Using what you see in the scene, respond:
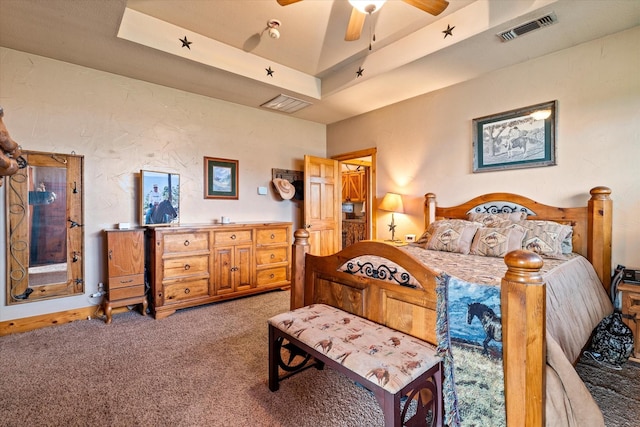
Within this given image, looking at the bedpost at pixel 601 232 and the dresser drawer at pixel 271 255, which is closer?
the bedpost at pixel 601 232

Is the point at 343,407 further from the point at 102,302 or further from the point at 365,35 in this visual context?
the point at 365,35

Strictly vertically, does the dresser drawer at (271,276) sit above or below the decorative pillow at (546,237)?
below

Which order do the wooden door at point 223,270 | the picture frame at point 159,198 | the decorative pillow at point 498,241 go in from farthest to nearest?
the wooden door at point 223,270
the picture frame at point 159,198
the decorative pillow at point 498,241

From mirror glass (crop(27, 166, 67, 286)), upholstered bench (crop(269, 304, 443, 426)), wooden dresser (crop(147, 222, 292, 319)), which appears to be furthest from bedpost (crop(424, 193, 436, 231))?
mirror glass (crop(27, 166, 67, 286))

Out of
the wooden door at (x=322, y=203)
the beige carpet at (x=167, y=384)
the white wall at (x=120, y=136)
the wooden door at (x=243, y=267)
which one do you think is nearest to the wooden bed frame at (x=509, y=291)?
the beige carpet at (x=167, y=384)

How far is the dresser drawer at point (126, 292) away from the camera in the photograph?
2.92 metres

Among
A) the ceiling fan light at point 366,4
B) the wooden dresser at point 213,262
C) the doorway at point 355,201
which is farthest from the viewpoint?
the doorway at point 355,201

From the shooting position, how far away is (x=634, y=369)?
2.00 meters

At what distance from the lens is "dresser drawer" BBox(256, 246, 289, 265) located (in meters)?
3.79

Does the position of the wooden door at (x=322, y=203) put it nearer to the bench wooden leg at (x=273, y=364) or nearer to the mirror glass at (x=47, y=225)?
the bench wooden leg at (x=273, y=364)

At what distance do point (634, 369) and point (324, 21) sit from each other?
3.69 metres

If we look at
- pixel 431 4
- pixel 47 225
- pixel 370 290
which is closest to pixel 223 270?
pixel 47 225

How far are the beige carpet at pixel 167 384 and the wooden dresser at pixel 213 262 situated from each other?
517mm

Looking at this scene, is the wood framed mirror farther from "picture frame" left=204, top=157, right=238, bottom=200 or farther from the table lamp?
the table lamp
